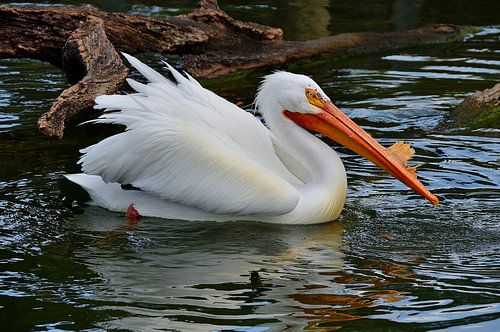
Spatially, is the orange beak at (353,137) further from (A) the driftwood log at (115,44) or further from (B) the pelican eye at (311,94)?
(A) the driftwood log at (115,44)

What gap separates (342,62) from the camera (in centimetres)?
988

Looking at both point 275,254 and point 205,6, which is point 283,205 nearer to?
point 275,254

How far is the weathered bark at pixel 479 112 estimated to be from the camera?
7383 millimetres

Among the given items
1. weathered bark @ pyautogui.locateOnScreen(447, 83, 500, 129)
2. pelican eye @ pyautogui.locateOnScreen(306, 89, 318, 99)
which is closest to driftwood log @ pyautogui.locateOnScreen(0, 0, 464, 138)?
pelican eye @ pyautogui.locateOnScreen(306, 89, 318, 99)

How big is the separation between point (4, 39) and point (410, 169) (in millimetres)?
3166

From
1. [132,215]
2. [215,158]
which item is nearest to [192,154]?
[215,158]

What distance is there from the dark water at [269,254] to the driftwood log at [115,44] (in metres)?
0.51

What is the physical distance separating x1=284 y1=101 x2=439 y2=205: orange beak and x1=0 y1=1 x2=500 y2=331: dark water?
0.73 ft

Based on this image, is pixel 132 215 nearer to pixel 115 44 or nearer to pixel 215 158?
pixel 215 158

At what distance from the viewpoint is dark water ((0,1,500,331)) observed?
4086 mm

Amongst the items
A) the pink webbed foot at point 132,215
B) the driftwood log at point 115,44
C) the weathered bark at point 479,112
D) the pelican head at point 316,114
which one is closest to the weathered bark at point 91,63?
the driftwood log at point 115,44

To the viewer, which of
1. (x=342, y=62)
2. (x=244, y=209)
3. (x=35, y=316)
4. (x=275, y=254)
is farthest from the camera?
(x=342, y=62)

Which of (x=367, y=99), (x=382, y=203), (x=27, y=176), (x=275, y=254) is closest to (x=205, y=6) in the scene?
(x=367, y=99)

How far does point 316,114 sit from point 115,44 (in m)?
2.66
